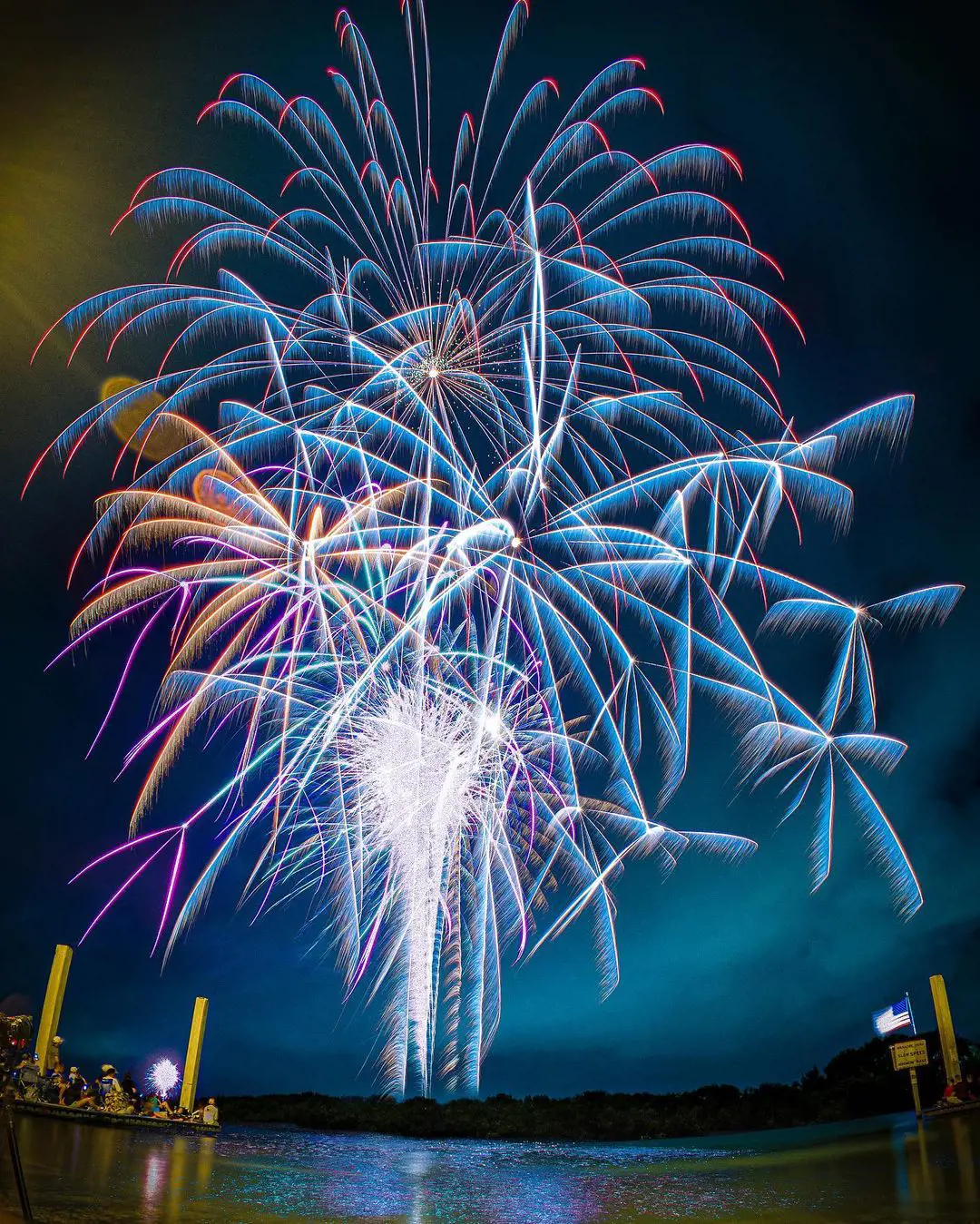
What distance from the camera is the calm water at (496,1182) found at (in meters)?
12.1

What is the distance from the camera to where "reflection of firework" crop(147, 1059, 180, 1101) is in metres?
31.2

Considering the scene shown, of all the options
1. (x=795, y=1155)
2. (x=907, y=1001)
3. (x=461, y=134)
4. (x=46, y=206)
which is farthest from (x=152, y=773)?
(x=907, y=1001)

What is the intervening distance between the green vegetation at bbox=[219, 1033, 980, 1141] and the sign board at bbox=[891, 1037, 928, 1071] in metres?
15.1

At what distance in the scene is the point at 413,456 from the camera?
2038cm

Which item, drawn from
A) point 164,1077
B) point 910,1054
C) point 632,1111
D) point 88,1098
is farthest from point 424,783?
point 632,1111

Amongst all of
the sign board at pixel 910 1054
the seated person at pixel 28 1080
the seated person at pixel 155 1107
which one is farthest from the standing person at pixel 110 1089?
the sign board at pixel 910 1054

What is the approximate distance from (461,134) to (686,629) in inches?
432

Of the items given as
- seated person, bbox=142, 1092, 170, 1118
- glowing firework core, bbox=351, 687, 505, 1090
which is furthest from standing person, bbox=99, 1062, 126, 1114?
glowing firework core, bbox=351, 687, 505, 1090

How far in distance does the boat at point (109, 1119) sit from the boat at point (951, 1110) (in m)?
19.9

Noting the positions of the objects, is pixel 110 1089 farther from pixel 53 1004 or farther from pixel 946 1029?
pixel 946 1029

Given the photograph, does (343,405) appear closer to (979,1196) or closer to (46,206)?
(46,206)

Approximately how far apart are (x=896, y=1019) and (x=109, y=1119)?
2081 cm

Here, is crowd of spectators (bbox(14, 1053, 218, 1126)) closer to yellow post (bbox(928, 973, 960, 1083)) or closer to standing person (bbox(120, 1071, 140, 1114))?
standing person (bbox(120, 1071, 140, 1114))

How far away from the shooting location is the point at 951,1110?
74.0 ft
